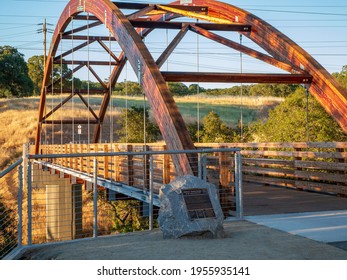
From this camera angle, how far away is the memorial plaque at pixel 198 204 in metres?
7.37

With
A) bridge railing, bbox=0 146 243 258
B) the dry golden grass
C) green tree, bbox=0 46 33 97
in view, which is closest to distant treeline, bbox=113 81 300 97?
green tree, bbox=0 46 33 97

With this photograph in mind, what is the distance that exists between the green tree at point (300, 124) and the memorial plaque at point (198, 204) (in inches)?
484

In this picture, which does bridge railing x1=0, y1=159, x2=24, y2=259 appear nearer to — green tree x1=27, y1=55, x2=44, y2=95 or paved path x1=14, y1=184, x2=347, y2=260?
paved path x1=14, y1=184, x2=347, y2=260

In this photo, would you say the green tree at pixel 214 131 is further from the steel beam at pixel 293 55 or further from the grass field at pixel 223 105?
the grass field at pixel 223 105

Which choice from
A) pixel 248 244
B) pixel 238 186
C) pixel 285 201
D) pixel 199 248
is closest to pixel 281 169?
pixel 285 201

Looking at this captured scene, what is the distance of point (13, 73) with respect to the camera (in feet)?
195

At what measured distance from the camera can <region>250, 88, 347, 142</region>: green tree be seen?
64.6 feet

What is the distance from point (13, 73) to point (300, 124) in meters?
44.8

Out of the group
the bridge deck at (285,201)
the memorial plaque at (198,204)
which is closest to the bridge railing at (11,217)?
the memorial plaque at (198,204)

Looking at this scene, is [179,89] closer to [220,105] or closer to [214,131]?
[220,105]

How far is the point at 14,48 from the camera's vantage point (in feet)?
212

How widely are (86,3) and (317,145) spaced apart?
28.8 feet

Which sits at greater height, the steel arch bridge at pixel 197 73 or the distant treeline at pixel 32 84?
the distant treeline at pixel 32 84

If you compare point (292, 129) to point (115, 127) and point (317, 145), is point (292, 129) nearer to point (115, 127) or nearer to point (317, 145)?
point (317, 145)
